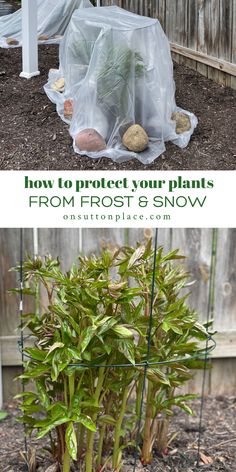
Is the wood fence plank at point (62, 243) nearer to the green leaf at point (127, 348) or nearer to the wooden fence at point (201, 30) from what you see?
the green leaf at point (127, 348)

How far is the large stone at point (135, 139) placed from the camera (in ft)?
8.72

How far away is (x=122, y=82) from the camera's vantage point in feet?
8.91

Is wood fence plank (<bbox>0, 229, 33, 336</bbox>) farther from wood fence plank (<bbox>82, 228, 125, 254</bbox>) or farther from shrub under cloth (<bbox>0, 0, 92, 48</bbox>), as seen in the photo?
shrub under cloth (<bbox>0, 0, 92, 48</bbox>)

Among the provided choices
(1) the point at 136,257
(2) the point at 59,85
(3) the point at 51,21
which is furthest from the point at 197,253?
(3) the point at 51,21

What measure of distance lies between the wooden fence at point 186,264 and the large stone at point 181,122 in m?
0.78

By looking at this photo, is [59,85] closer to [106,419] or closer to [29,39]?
[29,39]

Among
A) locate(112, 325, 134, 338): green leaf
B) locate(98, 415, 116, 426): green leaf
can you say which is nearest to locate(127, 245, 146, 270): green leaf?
locate(112, 325, 134, 338): green leaf

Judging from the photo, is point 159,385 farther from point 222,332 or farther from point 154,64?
point 154,64

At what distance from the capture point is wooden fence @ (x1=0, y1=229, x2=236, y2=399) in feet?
7.13

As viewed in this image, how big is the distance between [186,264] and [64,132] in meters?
0.98

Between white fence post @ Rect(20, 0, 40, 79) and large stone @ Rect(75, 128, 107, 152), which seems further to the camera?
white fence post @ Rect(20, 0, 40, 79)

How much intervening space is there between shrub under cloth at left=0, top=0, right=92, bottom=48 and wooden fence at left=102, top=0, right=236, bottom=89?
0.83 feet

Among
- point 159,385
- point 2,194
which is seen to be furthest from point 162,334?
point 2,194

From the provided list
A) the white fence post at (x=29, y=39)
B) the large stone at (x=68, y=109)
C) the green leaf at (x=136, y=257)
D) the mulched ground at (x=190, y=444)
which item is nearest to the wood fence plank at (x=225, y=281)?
the mulched ground at (x=190, y=444)
